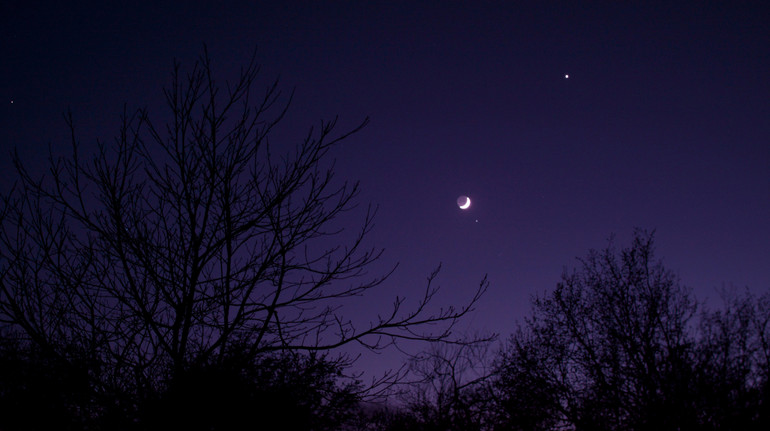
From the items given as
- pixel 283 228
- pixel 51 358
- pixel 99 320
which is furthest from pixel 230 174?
pixel 51 358

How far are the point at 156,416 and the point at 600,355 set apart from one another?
13.1m

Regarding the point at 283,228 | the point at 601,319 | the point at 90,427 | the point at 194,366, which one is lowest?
the point at 90,427

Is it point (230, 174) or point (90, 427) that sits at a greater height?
point (230, 174)

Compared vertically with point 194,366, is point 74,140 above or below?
above

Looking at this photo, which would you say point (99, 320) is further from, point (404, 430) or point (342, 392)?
point (404, 430)

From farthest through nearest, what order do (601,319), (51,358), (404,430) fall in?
1. (404,430)
2. (601,319)
3. (51,358)

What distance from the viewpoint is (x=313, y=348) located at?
11.6 feet

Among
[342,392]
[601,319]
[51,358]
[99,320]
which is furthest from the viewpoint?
[601,319]

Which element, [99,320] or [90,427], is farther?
[99,320]

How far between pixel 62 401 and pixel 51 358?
1.24ft

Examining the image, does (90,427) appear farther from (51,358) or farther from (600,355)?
(600,355)

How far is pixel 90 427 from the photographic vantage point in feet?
9.71

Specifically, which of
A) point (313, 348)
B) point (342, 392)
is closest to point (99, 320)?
point (313, 348)

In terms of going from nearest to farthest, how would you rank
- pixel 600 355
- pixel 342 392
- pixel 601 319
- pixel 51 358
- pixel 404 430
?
1. pixel 51 358
2. pixel 342 392
3. pixel 600 355
4. pixel 601 319
5. pixel 404 430
